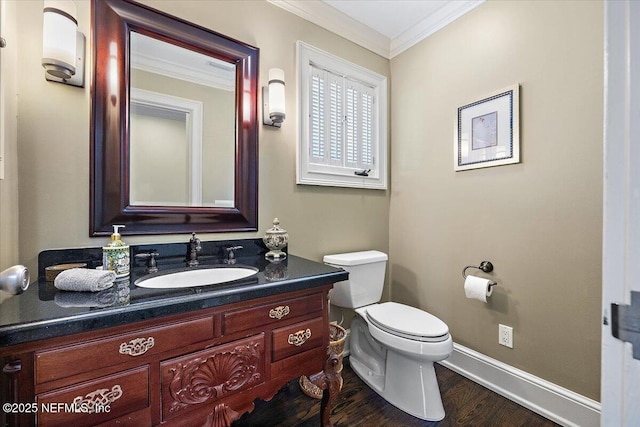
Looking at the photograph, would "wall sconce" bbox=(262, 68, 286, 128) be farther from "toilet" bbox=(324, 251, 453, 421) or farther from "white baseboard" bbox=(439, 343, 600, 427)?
"white baseboard" bbox=(439, 343, 600, 427)

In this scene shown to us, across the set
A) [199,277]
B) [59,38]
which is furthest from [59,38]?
[199,277]

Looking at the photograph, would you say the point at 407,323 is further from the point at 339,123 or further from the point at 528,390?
the point at 339,123

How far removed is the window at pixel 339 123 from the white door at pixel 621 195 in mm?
1503

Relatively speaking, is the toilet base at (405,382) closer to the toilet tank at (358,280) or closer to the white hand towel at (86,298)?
the toilet tank at (358,280)

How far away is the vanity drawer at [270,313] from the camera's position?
0.95 m

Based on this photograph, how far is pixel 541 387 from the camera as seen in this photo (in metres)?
1.51

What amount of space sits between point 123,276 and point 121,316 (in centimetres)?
39

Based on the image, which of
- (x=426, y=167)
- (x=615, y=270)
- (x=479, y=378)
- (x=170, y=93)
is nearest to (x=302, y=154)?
(x=170, y=93)

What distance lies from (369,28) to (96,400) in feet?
8.43

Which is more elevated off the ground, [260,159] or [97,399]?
[260,159]

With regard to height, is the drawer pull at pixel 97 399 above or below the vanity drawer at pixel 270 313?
below

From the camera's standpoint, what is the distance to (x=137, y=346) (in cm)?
80

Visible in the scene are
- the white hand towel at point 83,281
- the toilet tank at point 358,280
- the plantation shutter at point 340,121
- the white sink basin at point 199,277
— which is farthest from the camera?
the plantation shutter at point 340,121

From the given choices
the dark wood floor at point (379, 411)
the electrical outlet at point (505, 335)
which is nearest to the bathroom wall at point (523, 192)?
the electrical outlet at point (505, 335)
